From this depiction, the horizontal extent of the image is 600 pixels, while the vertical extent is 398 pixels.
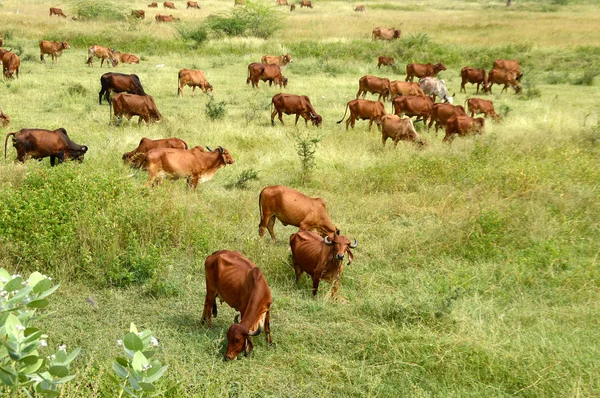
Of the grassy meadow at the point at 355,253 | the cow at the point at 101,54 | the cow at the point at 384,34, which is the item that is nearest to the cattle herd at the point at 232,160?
the grassy meadow at the point at 355,253

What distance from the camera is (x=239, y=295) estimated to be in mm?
5359

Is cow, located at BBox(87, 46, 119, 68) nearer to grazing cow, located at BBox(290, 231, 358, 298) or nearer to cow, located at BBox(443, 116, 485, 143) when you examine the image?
cow, located at BBox(443, 116, 485, 143)

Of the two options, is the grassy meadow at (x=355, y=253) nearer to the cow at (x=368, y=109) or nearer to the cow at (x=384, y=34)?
the cow at (x=368, y=109)

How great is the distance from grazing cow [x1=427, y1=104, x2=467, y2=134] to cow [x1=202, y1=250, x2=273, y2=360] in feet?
33.1

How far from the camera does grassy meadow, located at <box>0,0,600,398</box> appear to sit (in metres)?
4.91

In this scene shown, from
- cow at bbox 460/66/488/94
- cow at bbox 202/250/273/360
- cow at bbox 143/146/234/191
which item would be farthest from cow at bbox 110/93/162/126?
cow at bbox 460/66/488/94

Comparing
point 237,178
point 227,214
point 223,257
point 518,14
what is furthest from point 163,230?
point 518,14

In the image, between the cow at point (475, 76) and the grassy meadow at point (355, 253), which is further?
the cow at point (475, 76)

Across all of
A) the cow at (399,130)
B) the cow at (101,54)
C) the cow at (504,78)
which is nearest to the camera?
the cow at (399,130)

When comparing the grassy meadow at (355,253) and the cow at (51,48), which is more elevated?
the cow at (51,48)

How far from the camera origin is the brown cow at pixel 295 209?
7734 mm

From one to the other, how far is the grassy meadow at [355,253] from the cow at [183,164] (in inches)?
13.6

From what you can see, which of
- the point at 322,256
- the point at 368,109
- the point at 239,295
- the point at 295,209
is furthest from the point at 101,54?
the point at 239,295

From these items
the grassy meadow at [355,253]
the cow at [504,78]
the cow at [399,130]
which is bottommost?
the grassy meadow at [355,253]
